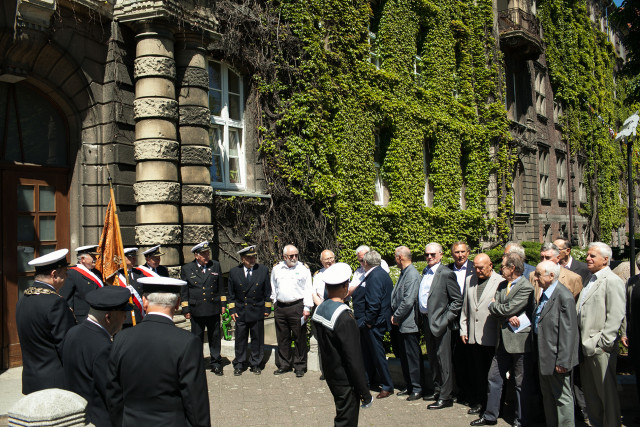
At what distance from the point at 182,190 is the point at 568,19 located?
91.8ft

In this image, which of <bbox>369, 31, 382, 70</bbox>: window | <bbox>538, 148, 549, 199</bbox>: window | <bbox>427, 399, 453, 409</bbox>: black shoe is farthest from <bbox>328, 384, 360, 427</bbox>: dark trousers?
<bbox>538, 148, 549, 199</bbox>: window

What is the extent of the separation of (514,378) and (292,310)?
388cm

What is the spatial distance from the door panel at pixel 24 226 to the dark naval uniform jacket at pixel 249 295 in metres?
3.11

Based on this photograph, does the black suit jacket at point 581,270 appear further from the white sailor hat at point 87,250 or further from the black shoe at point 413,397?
the white sailor hat at point 87,250

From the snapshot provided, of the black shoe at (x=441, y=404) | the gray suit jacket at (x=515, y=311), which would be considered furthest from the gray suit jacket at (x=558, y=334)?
the black shoe at (x=441, y=404)

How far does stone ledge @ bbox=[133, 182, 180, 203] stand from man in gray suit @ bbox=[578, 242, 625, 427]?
6.93 metres

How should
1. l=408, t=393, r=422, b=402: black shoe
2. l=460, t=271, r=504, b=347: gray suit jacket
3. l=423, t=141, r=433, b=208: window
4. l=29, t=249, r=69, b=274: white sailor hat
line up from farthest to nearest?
1. l=423, t=141, r=433, b=208: window
2. l=408, t=393, r=422, b=402: black shoe
3. l=460, t=271, r=504, b=347: gray suit jacket
4. l=29, t=249, r=69, b=274: white sailor hat

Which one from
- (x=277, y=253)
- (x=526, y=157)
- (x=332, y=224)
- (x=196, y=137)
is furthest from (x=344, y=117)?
(x=526, y=157)

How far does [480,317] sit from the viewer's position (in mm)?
6973

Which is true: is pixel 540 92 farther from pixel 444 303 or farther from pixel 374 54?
pixel 444 303

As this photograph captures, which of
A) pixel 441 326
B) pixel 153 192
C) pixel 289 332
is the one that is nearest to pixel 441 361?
pixel 441 326

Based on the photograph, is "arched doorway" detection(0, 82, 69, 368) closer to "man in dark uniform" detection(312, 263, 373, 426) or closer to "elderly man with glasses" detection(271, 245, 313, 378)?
"elderly man with glasses" detection(271, 245, 313, 378)

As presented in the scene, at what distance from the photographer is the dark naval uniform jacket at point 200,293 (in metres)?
9.01

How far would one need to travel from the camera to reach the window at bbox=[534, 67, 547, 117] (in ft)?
91.1
